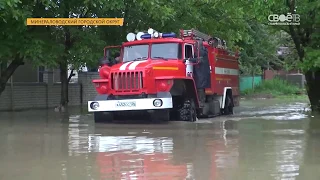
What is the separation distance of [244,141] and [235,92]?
10.4m

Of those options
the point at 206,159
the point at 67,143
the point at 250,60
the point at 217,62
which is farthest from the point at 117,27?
the point at 250,60

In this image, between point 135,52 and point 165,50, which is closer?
point 165,50

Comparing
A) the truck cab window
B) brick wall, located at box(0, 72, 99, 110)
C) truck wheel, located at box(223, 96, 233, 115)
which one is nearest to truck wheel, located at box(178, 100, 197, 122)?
the truck cab window

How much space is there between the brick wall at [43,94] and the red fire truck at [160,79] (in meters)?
10.6

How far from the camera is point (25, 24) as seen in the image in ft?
54.4

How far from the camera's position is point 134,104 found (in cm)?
1493

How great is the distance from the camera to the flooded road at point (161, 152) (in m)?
8.09

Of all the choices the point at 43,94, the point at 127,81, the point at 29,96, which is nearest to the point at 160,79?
the point at 127,81

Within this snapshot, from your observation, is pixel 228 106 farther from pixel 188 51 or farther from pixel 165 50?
pixel 165 50

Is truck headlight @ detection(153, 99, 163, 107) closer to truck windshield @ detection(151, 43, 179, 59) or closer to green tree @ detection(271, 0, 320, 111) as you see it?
truck windshield @ detection(151, 43, 179, 59)

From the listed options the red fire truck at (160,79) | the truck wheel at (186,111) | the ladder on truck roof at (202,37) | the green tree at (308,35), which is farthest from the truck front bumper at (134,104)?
the green tree at (308,35)

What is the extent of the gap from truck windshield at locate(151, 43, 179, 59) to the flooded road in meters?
2.13

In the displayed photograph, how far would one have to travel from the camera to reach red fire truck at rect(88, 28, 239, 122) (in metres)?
15.1

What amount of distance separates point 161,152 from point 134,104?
4864 millimetres
